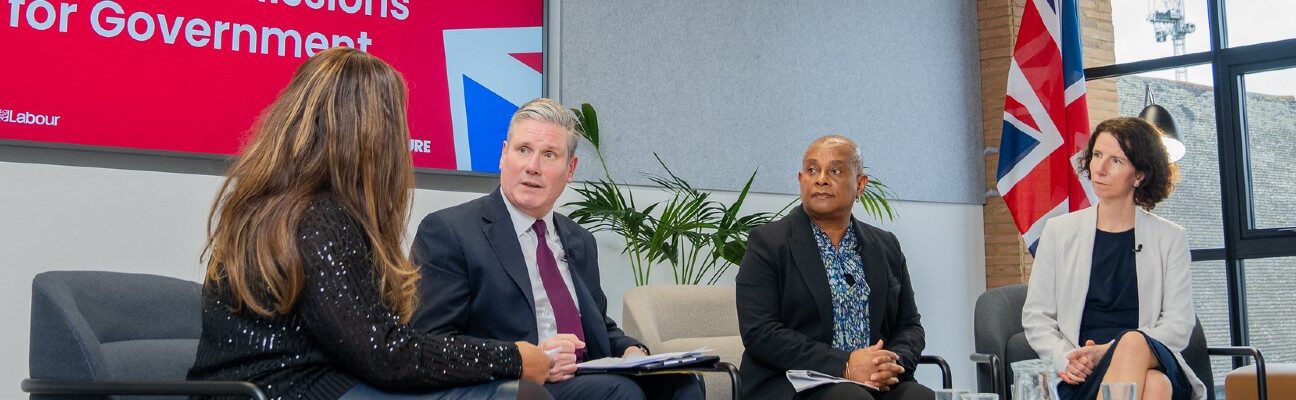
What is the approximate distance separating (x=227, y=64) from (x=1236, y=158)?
4833mm

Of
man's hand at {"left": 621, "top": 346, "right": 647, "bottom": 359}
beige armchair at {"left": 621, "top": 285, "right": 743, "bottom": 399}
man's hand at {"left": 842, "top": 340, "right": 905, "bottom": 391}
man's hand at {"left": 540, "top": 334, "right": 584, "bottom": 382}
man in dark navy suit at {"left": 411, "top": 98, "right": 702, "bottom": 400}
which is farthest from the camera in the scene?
beige armchair at {"left": 621, "top": 285, "right": 743, "bottom": 399}

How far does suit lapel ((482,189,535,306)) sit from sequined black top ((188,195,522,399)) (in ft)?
2.80

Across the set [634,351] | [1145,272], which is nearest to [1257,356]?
[1145,272]

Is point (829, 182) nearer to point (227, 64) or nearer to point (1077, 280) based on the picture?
point (1077, 280)

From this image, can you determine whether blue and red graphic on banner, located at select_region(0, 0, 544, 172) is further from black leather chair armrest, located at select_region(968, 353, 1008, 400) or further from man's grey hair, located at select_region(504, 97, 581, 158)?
black leather chair armrest, located at select_region(968, 353, 1008, 400)

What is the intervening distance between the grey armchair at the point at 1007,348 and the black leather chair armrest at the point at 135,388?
7.54ft

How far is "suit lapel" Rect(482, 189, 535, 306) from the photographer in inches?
106

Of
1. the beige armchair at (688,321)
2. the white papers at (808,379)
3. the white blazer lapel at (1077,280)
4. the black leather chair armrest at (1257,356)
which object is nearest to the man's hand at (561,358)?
the white papers at (808,379)

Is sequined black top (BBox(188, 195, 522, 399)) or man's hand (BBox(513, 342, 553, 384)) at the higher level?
sequined black top (BBox(188, 195, 522, 399))

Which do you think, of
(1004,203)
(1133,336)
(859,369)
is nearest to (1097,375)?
(1133,336)

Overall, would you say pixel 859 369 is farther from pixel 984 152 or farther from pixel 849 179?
pixel 984 152

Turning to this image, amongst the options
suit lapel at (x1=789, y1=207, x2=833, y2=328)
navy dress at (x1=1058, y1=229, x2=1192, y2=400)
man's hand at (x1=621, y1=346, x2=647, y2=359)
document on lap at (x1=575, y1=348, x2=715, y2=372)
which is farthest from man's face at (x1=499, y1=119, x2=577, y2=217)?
navy dress at (x1=1058, y1=229, x2=1192, y2=400)

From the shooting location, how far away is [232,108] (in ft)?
13.1

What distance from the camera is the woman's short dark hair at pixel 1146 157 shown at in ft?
11.6
